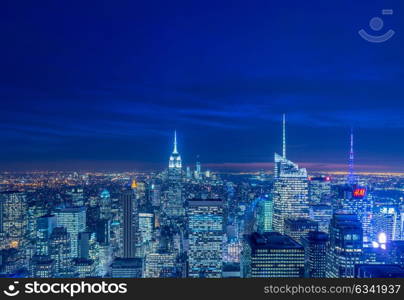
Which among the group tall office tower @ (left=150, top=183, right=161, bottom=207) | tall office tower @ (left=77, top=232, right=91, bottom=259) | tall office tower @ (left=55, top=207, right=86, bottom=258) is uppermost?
A: tall office tower @ (left=150, top=183, right=161, bottom=207)

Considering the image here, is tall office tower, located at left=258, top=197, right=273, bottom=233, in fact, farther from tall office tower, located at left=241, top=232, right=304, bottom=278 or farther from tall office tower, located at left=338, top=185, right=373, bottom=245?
tall office tower, located at left=338, top=185, right=373, bottom=245

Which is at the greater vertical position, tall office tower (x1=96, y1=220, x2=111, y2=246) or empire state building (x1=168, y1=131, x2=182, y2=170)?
empire state building (x1=168, y1=131, x2=182, y2=170)

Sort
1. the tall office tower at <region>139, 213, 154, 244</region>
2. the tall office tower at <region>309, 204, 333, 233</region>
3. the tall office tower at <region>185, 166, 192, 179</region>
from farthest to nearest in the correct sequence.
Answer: the tall office tower at <region>139, 213, 154, 244</region> < the tall office tower at <region>309, 204, 333, 233</region> < the tall office tower at <region>185, 166, 192, 179</region>

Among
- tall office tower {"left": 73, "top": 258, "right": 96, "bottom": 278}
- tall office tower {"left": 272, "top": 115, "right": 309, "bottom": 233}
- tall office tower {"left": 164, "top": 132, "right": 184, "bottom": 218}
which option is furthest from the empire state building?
tall office tower {"left": 73, "top": 258, "right": 96, "bottom": 278}

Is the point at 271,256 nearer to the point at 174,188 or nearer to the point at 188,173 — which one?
the point at 174,188

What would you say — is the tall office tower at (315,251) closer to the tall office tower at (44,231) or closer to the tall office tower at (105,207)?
the tall office tower at (105,207)

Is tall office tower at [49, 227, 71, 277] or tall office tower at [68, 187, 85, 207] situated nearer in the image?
tall office tower at [68, 187, 85, 207]

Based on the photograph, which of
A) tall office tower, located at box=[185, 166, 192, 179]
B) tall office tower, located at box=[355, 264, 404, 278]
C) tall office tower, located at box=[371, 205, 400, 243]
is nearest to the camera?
tall office tower, located at box=[355, 264, 404, 278]
